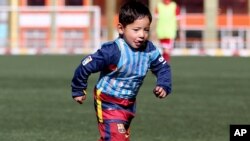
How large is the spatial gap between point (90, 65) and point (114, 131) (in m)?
0.49

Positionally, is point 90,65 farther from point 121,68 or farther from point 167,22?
point 167,22

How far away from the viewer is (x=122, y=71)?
18.0ft

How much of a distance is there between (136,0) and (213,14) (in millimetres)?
52533

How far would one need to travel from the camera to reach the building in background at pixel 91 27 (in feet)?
143

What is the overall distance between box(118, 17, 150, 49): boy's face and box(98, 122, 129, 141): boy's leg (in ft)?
1.90

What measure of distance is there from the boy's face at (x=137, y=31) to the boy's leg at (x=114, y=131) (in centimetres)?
58

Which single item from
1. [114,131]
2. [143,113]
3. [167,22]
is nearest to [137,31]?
[114,131]

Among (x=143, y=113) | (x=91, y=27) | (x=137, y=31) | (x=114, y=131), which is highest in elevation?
(x=91, y=27)

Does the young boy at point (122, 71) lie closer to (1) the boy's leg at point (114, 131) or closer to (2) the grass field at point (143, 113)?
(1) the boy's leg at point (114, 131)

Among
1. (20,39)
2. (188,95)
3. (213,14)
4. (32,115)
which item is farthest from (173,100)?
(213,14)

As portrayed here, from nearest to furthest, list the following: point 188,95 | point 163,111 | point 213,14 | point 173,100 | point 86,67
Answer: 1. point 86,67
2. point 163,111
3. point 173,100
4. point 188,95
5. point 213,14

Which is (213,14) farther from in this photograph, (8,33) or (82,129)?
(82,129)

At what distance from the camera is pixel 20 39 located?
45.8 m

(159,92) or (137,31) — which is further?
(159,92)
